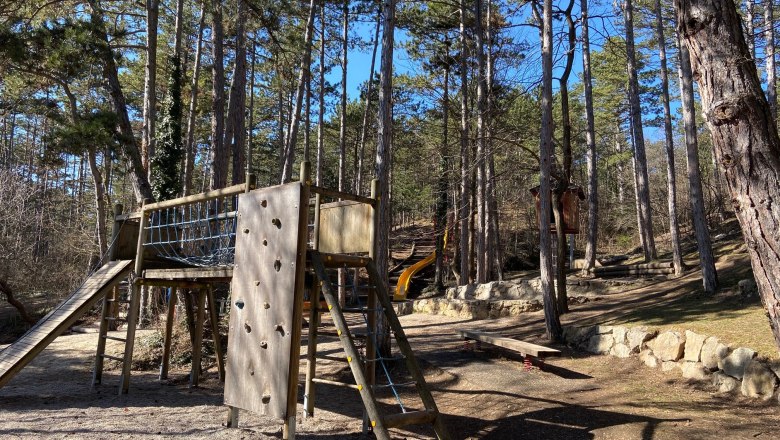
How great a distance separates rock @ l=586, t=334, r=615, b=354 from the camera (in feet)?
28.7

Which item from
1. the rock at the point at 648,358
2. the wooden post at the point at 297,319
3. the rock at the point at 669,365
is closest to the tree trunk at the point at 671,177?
the rock at the point at 648,358

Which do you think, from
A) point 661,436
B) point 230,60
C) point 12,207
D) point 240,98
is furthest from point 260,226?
point 230,60

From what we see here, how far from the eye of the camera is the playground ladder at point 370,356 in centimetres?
432

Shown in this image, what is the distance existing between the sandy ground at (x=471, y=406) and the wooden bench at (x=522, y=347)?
0.27 m

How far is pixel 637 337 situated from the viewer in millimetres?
8281

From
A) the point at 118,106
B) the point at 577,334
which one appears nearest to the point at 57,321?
the point at 118,106

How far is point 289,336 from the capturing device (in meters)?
4.68

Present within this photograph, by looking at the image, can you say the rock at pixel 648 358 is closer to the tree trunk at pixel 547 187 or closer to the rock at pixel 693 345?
the rock at pixel 693 345

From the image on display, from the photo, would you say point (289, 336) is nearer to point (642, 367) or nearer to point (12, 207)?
point (642, 367)

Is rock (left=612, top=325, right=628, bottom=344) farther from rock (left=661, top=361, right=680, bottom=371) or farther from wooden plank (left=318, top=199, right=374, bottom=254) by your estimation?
wooden plank (left=318, top=199, right=374, bottom=254)

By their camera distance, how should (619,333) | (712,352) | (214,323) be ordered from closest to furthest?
(712,352)
(214,323)
(619,333)

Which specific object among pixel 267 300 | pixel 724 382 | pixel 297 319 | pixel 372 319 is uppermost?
pixel 267 300

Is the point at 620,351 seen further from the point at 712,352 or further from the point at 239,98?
the point at 239,98

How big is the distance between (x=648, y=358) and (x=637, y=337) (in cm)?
43
